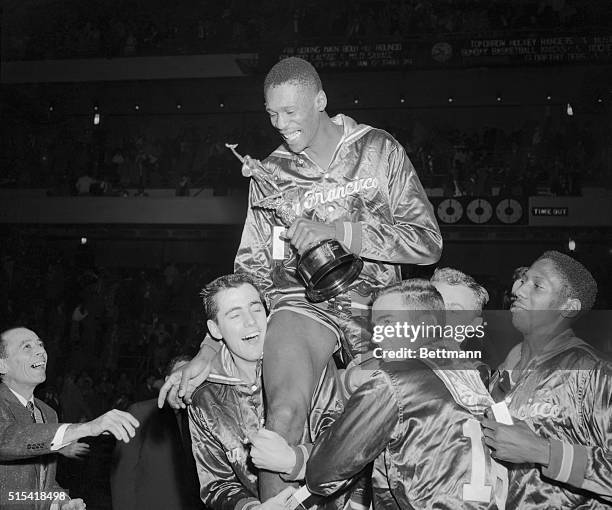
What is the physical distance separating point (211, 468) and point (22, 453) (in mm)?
870

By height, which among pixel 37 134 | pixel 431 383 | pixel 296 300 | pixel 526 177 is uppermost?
pixel 37 134

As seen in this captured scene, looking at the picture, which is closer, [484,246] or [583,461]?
[583,461]

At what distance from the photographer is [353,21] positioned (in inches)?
469

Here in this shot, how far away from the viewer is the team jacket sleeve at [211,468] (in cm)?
262

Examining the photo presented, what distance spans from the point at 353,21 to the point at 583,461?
1065 centimetres

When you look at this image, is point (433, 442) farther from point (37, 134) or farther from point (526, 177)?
point (37, 134)

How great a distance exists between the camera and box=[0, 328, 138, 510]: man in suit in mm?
3016

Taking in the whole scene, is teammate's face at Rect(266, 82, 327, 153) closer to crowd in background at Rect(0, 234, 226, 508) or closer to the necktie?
the necktie

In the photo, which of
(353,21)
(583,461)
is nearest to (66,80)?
(353,21)

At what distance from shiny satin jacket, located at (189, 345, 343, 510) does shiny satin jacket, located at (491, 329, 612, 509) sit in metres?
0.67

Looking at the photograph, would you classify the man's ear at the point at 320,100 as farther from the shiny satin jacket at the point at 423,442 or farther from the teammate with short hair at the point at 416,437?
the shiny satin jacket at the point at 423,442

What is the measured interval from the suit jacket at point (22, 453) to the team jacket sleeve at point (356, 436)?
1285 mm

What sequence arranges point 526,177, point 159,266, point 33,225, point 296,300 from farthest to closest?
point 159,266
point 33,225
point 526,177
point 296,300

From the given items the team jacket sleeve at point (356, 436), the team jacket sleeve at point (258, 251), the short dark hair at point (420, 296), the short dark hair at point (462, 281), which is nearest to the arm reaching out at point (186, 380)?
the team jacket sleeve at point (258, 251)
